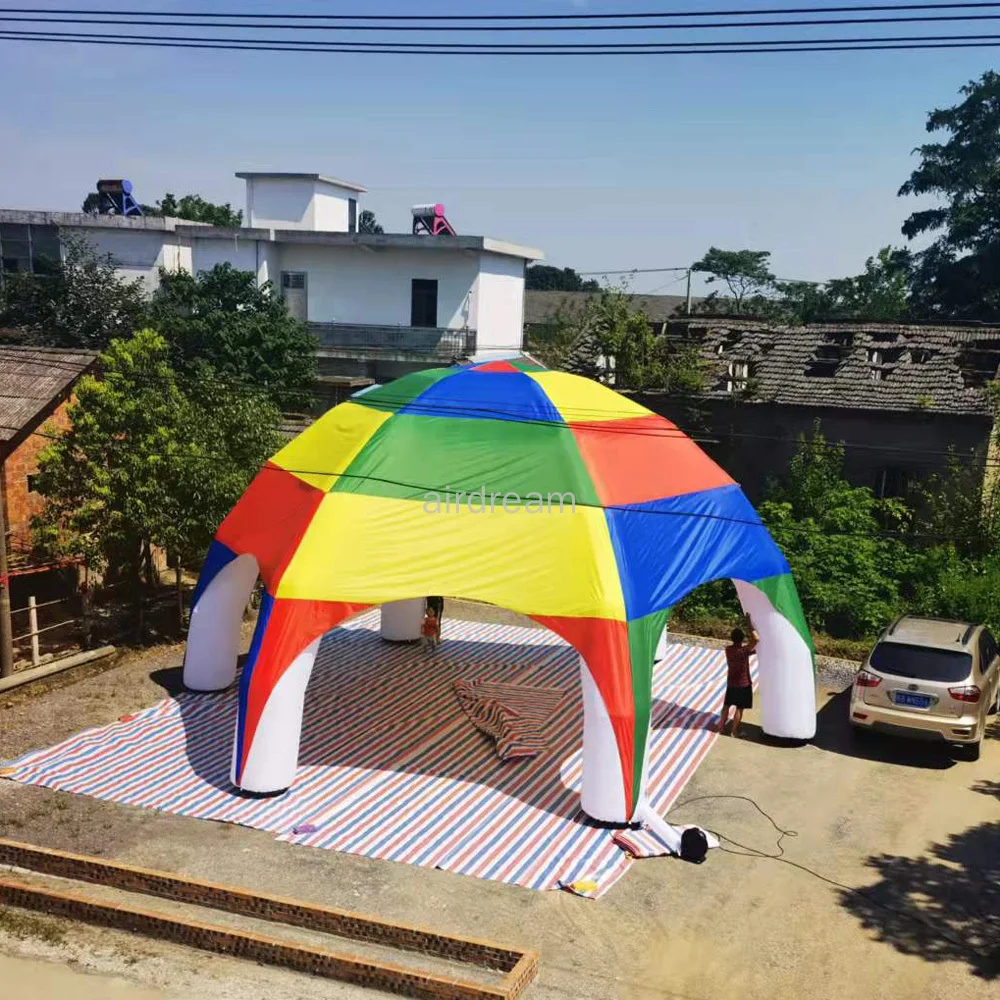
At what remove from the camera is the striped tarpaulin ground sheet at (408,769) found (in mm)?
11742

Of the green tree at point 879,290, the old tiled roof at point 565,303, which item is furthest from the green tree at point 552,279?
the green tree at point 879,290

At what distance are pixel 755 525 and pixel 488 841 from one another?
6.37 meters

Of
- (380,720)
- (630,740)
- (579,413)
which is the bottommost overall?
(380,720)

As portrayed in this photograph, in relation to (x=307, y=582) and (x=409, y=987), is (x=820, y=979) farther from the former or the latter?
(x=307, y=582)

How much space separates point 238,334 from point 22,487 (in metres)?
16.0

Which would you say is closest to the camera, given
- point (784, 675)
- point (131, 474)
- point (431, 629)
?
point (784, 675)

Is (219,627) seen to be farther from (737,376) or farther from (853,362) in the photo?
(853,362)

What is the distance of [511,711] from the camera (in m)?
15.2

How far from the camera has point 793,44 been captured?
11.3 meters

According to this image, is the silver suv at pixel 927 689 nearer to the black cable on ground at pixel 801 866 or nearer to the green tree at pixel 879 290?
the black cable on ground at pixel 801 866

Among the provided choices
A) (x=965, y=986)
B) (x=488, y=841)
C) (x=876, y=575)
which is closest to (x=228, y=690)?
(x=488, y=841)

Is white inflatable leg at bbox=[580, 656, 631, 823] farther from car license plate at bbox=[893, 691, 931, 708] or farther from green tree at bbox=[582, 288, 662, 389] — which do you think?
green tree at bbox=[582, 288, 662, 389]

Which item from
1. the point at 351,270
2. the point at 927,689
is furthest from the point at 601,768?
the point at 351,270

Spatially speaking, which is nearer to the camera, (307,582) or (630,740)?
(630,740)
